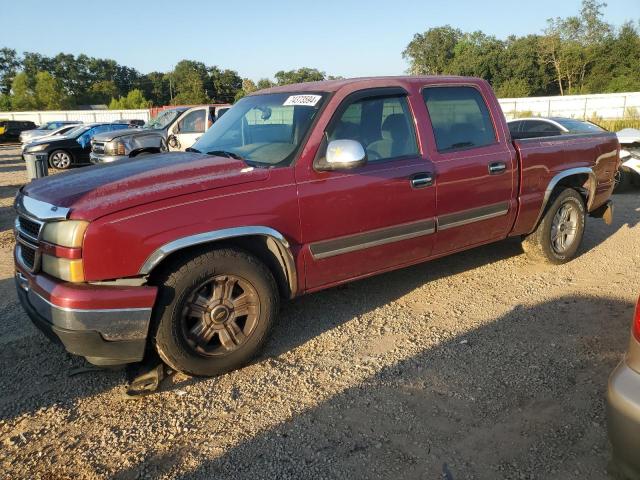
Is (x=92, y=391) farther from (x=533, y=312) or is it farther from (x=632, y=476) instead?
(x=533, y=312)

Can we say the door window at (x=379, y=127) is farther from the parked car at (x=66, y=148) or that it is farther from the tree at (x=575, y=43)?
the tree at (x=575, y=43)

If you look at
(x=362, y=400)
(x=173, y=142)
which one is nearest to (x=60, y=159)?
(x=173, y=142)

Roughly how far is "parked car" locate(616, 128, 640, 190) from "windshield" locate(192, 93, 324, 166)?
29.1ft

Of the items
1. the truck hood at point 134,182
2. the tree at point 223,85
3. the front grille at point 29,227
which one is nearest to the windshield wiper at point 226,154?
the truck hood at point 134,182

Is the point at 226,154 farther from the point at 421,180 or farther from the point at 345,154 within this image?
the point at 421,180

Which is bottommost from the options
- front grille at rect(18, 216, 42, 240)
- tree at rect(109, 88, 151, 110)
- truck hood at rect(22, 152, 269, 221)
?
front grille at rect(18, 216, 42, 240)

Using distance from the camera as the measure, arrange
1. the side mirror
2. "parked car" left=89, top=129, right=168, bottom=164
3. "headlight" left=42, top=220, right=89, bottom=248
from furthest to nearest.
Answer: "parked car" left=89, top=129, right=168, bottom=164
the side mirror
"headlight" left=42, top=220, right=89, bottom=248

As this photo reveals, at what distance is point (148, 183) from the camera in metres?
3.31

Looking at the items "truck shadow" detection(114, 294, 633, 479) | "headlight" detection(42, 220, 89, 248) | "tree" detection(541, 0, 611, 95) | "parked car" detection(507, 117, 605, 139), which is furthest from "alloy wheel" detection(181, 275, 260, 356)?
"tree" detection(541, 0, 611, 95)

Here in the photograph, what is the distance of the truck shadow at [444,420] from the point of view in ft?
8.63

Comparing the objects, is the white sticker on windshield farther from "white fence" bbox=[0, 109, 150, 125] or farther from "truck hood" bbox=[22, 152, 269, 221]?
"white fence" bbox=[0, 109, 150, 125]

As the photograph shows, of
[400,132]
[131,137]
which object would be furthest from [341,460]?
[131,137]

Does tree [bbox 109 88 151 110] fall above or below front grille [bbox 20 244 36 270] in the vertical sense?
above

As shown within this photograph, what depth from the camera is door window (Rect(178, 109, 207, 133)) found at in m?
12.4
